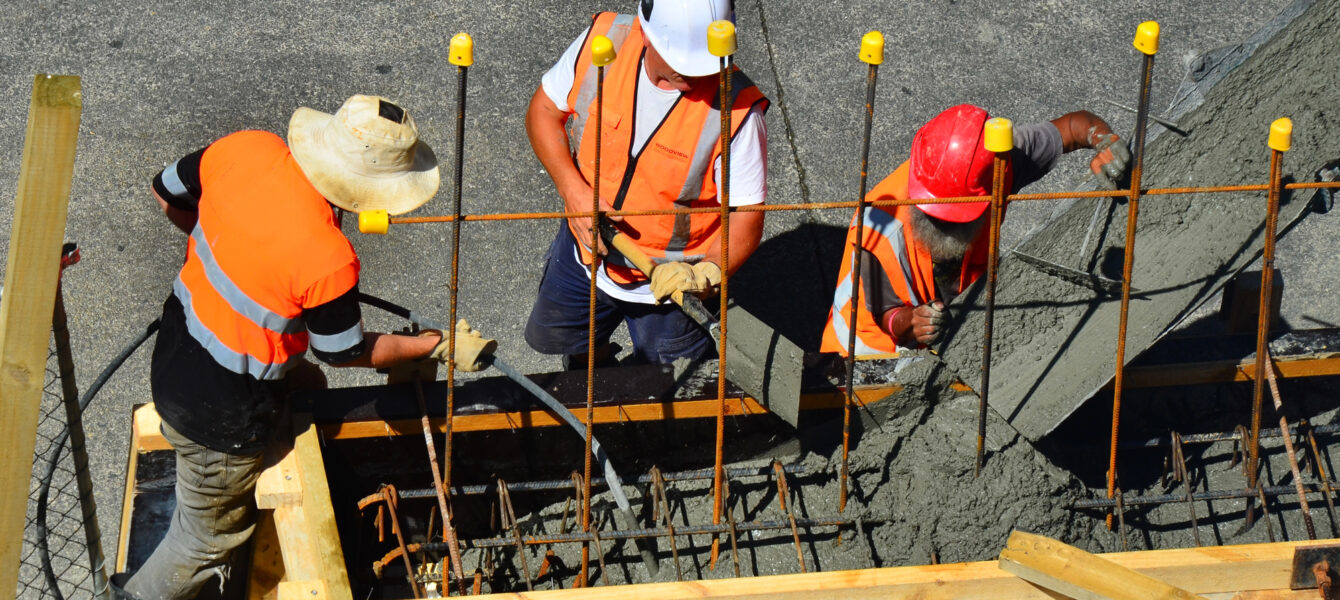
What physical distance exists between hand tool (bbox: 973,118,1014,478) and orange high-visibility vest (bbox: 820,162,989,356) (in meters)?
0.19

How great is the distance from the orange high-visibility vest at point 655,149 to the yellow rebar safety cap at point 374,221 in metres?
0.92

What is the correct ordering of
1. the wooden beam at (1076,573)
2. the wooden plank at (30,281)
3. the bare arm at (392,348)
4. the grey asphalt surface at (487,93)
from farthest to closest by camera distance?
the grey asphalt surface at (487,93) < the bare arm at (392,348) < the wooden beam at (1076,573) < the wooden plank at (30,281)

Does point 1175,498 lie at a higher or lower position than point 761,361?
lower

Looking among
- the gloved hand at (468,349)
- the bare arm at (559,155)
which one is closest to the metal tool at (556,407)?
the gloved hand at (468,349)

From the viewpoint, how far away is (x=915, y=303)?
381 centimetres

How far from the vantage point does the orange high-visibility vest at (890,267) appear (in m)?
3.69

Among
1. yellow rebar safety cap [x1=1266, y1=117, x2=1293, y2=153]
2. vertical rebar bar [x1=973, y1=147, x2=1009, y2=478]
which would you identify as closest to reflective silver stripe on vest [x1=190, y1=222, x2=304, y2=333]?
vertical rebar bar [x1=973, y1=147, x2=1009, y2=478]

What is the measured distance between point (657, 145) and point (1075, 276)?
1.36 m

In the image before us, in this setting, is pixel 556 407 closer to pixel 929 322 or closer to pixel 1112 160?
pixel 929 322

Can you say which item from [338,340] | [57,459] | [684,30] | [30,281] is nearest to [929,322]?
[684,30]

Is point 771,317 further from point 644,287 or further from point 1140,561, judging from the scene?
point 1140,561

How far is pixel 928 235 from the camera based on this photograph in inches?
147

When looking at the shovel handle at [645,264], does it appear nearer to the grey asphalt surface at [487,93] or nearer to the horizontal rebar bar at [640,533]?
the horizontal rebar bar at [640,533]

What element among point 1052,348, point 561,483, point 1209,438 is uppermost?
point 1052,348
